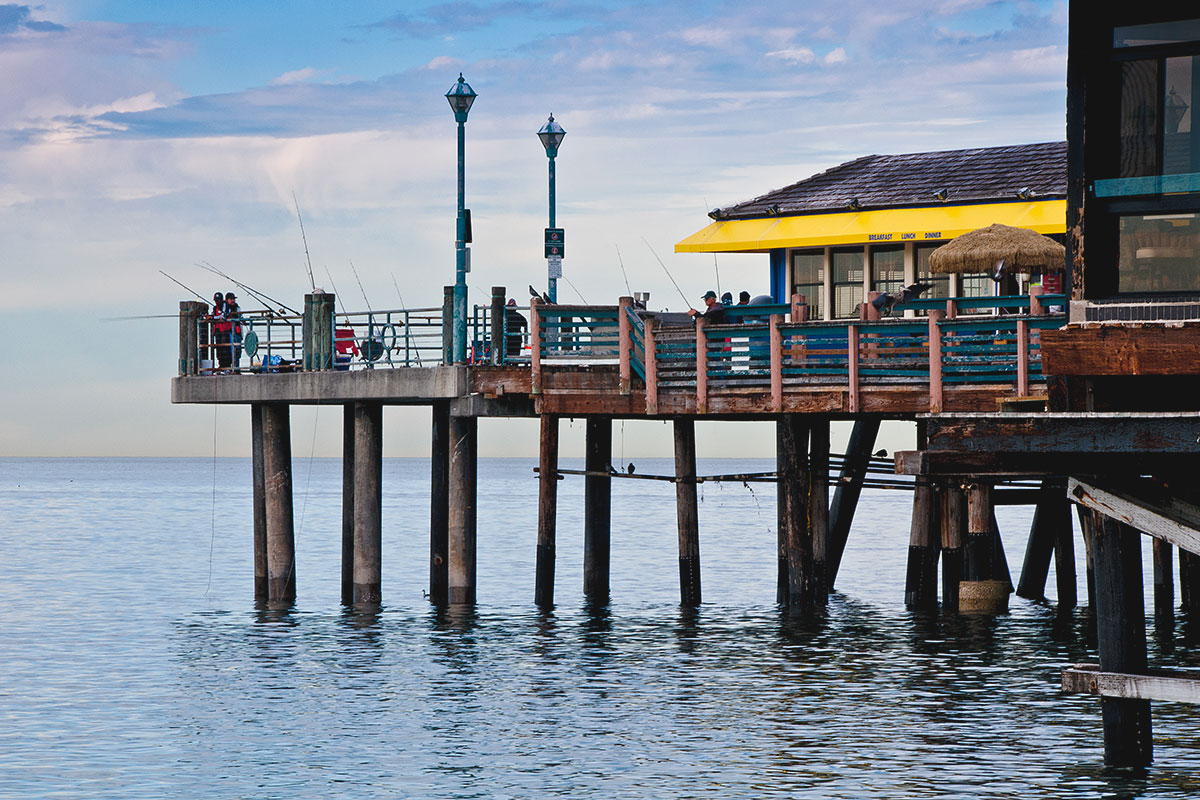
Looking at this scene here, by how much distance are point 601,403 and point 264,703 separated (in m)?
5.66

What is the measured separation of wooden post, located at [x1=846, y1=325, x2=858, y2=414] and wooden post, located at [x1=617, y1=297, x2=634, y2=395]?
2.91 meters

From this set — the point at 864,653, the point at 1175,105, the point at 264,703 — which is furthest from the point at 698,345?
the point at 1175,105

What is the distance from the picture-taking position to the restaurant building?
1037 inches

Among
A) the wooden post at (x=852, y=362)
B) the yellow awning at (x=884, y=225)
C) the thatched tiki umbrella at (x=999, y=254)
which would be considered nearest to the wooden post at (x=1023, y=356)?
the wooden post at (x=852, y=362)

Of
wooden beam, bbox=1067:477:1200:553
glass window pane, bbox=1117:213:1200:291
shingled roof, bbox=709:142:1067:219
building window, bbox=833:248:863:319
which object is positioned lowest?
wooden beam, bbox=1067:477:1200:553

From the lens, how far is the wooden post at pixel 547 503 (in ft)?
79.5

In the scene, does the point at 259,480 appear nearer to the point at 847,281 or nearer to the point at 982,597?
the point at 847,281

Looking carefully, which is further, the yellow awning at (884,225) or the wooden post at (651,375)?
the yellow awning at (884,225)

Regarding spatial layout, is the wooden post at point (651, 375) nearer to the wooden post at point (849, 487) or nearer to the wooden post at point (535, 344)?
the wooden post at point (535, 344)

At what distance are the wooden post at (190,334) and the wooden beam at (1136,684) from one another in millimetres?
20417

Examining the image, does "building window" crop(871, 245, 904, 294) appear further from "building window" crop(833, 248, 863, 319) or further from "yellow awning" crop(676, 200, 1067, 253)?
"yellow awning" crop(676, 200, 1067, 253)

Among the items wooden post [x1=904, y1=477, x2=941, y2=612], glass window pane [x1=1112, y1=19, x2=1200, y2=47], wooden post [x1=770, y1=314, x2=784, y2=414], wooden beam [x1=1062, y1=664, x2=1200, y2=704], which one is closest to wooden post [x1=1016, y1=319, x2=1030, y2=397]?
wooden post [x1=770, y1=314, x2=784, y2=414]

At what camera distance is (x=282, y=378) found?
90.1ft

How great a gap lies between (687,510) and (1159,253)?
1492 cm
